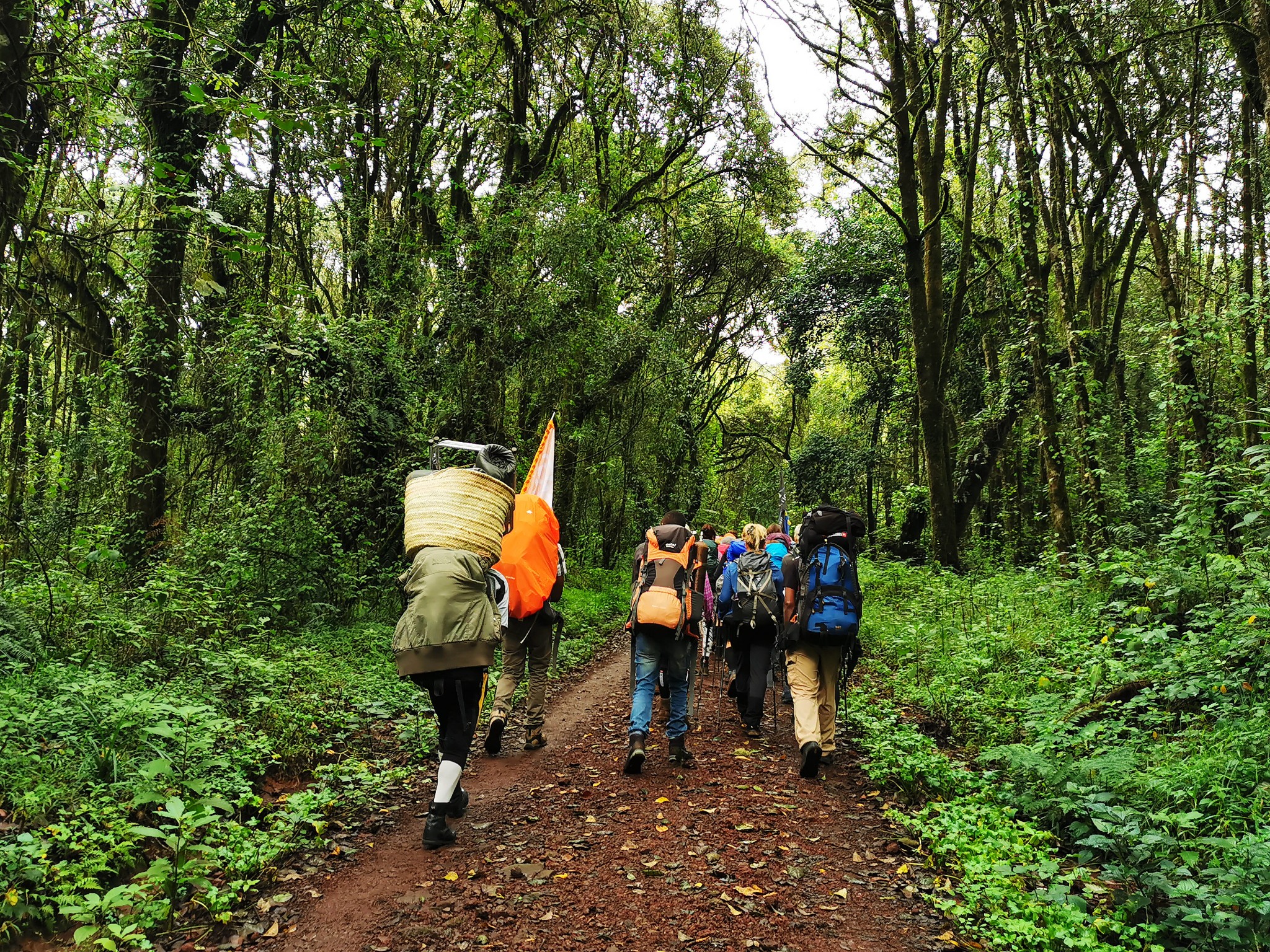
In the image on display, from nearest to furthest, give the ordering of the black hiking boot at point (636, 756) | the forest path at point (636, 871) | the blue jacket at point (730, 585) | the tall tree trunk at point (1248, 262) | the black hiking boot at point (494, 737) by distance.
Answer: the forest path at point (636, 871)
the black hiking boot at point (636, 756)
the black hiking boot at point (494, 737)
the blue jacket at point (730, 585)
the tall tree trunk at point (1248, 262)

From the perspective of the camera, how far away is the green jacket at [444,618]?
14.8ft

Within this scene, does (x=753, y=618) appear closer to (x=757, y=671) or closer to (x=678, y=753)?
(x=757, y=671)

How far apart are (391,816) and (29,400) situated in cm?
748

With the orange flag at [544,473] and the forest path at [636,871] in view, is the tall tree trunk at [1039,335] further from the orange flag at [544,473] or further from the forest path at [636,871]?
the orange flag at [544,473]

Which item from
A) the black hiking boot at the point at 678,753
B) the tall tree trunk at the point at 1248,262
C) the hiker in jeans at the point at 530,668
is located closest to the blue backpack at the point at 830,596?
the black hiking boot at the point at 678,753

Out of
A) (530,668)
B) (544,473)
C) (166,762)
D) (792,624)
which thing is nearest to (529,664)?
(530,668)

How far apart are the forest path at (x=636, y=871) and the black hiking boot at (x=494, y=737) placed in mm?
154

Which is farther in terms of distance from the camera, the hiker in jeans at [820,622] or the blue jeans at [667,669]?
the blue jeans at [667,669]

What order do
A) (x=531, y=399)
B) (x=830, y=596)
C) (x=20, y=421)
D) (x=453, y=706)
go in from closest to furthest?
(x=453, y=706) → (x=830, y=596) → (x=20, y=421) → (x=531, y=399)

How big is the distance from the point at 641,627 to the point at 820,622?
1.53 meters

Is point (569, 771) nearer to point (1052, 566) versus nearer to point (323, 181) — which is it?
point (1052, 566)

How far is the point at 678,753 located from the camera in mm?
6332

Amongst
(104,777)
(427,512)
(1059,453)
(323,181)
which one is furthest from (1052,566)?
(323,181)

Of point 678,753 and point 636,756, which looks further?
point 678,753
